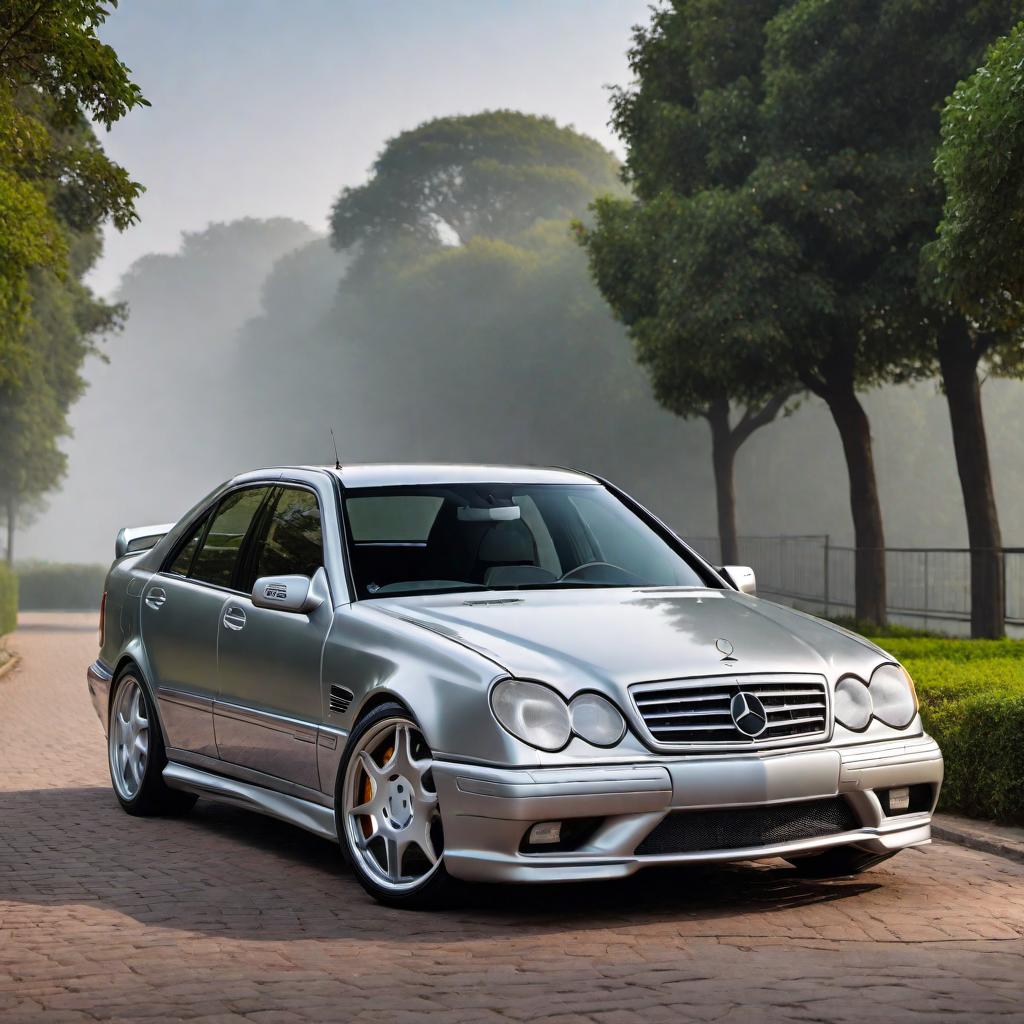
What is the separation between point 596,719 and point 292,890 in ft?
5.55

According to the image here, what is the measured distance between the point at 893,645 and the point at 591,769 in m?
10.5

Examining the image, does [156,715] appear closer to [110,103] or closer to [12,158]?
[110,103]

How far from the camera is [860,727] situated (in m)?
6.73

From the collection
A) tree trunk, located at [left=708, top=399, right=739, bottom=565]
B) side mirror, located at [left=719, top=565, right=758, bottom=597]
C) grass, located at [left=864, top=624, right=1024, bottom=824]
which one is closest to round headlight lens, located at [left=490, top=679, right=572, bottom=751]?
side mirror, located at [left=719, top=565, right=758, bottom=597]

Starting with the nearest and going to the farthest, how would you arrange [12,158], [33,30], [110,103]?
[33,30]
[110,103]
[12,158]

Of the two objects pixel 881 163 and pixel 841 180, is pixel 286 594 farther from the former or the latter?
pixel 841 180

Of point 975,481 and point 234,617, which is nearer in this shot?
point 234,617

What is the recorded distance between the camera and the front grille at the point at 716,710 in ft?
20.7

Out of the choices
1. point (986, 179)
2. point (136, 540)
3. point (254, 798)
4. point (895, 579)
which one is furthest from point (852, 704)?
point (895, 579)

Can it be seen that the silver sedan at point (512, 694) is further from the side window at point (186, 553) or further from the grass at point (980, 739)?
the grass at point (980, 739)

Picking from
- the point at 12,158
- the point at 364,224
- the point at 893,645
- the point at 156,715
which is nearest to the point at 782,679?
the point at 156,715

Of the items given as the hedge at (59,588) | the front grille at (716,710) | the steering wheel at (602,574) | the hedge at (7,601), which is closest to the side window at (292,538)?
the steering wheel at (602,574)

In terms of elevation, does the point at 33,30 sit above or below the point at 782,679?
above

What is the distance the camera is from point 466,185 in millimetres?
90812
